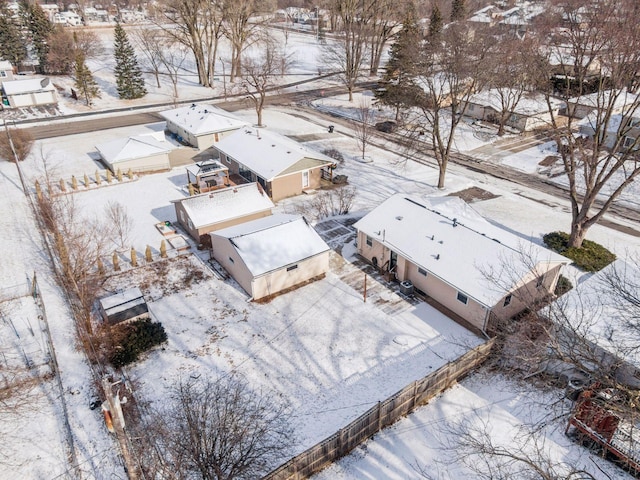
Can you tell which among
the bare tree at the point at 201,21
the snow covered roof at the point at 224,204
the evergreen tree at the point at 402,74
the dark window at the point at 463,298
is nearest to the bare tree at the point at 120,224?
the snow covered roof at the point at 224,204

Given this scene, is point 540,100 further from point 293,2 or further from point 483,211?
point 293,2

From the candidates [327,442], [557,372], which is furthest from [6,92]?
[557,372]

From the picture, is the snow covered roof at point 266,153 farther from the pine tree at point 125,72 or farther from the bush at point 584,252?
the pine tree at point 125,72

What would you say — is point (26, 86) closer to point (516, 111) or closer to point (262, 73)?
point (262, 73)

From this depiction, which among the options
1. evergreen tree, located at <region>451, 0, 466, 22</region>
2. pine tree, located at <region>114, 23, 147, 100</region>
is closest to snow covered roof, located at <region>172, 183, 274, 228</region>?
pine tree, located at <region>114, 23, 147, 100</region>

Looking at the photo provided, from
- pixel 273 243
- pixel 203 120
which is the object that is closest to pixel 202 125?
pixel 203 120
